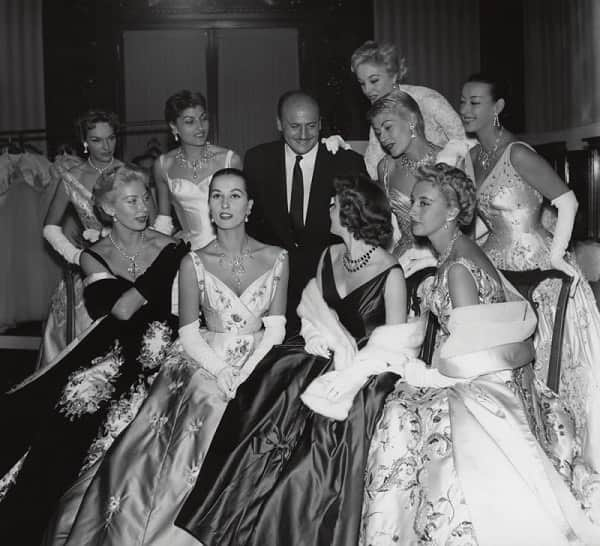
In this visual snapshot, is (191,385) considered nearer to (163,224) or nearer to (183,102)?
(163,224)

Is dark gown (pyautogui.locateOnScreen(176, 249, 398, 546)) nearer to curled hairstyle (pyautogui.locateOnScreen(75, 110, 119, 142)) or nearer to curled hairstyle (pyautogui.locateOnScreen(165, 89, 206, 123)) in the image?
curled hairstyle (pyautogui.locateOnScreen(165, 89, 206, 123))

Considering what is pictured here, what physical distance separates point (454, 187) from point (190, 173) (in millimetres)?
1708

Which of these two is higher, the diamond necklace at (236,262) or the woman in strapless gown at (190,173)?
the woman in strapless gown at (190,173)

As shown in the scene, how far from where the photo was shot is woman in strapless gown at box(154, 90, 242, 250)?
408 centimetres

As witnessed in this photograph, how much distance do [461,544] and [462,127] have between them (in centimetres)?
221

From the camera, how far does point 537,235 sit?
359cm

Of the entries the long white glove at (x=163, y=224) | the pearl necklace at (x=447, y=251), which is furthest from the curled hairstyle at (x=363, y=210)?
the long white glove at (x=163, y=224)

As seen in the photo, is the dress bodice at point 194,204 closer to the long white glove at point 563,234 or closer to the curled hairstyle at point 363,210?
the curled hairstyle at point 363,210

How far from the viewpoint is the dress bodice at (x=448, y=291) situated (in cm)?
273

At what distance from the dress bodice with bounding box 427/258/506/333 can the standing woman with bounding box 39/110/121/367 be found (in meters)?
2.06

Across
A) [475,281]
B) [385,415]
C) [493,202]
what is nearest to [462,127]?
[493,202]

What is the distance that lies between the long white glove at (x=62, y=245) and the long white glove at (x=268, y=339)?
1262 millimetres

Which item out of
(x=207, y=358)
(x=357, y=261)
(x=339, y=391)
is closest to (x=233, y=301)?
(x=207, y=358)

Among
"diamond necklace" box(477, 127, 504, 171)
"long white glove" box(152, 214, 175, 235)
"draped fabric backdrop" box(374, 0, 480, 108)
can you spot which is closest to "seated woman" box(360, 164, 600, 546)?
"diamond necklace" box(477, 127, 504, 171)
